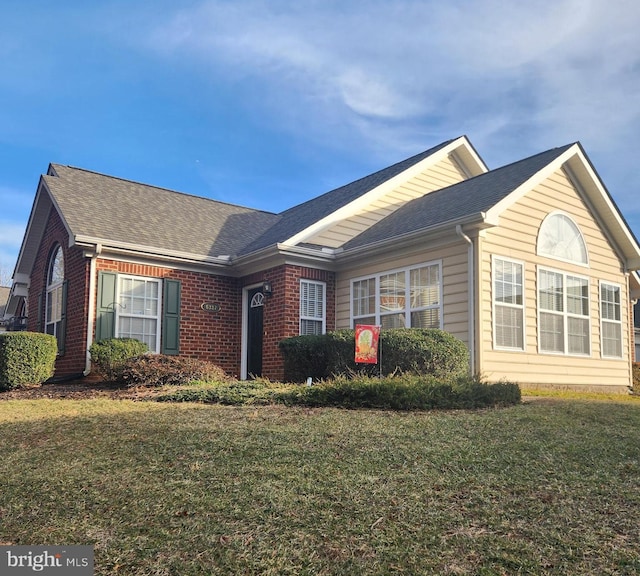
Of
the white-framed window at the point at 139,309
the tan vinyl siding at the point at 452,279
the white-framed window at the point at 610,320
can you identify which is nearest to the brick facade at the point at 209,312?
the white-framed window at the point at 139,309

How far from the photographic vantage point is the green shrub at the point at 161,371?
416 inches

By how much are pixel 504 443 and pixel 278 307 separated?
814cm

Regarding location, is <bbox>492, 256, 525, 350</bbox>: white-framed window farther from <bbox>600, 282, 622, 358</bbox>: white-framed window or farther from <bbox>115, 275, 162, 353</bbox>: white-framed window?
<bbox>115, 275, 162, 353</bbox>: white-framed window

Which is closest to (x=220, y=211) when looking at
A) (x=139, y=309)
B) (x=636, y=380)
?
(x=139, y=309)

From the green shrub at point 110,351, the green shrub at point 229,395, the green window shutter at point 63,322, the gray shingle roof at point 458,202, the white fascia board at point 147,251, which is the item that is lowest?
the green shrub at point 229,395

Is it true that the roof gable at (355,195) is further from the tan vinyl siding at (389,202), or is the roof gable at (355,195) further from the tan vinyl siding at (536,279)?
the tan vinyl siding at (536,279)

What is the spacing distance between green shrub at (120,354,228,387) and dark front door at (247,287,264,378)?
9.95 feet

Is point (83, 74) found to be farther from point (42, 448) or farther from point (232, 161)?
point (42, 448)

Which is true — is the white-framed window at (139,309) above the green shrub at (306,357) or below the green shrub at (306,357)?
above

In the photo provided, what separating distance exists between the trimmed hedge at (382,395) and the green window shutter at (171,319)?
181 inches

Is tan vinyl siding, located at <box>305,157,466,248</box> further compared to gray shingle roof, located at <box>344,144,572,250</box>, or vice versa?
tan vinyl siding, located at <box>305,157,466,248</box>

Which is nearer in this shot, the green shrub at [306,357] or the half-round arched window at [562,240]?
the green shrub at [306,357]

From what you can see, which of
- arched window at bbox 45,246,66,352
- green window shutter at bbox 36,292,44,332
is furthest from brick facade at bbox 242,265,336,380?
green window shutter at bbox 36,292,44,332

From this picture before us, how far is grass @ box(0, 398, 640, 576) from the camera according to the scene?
3.30 meters
